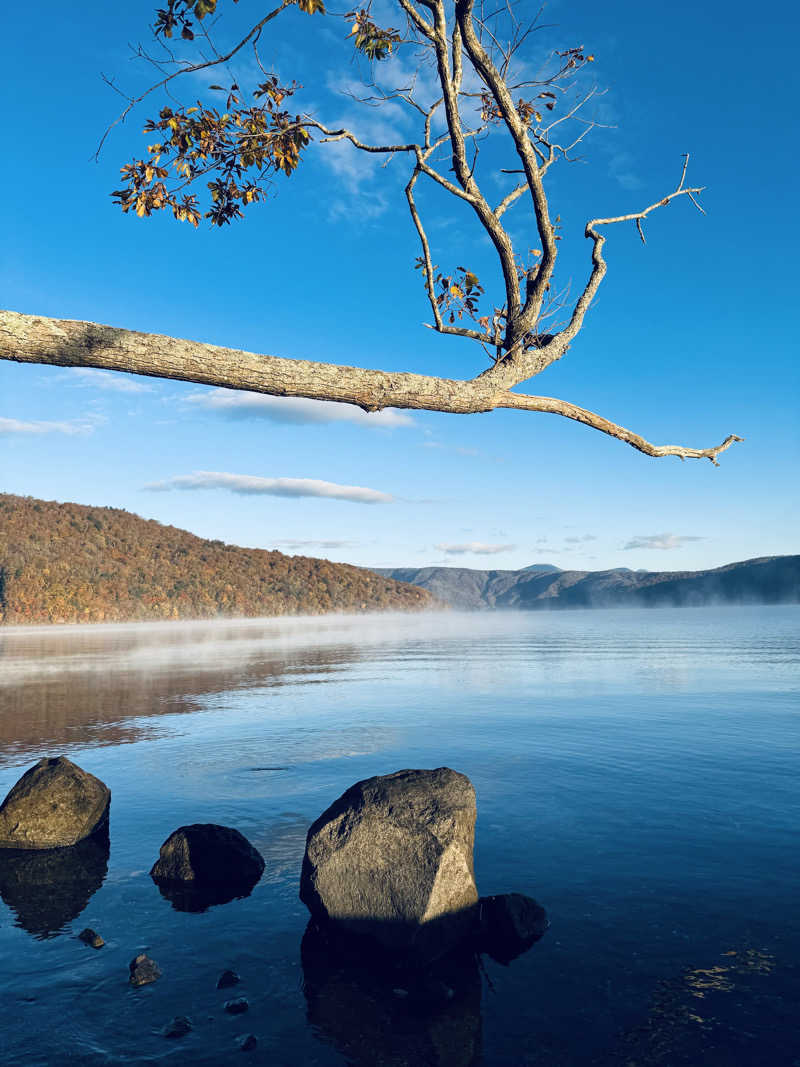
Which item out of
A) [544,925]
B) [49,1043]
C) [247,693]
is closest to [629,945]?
[544,925]

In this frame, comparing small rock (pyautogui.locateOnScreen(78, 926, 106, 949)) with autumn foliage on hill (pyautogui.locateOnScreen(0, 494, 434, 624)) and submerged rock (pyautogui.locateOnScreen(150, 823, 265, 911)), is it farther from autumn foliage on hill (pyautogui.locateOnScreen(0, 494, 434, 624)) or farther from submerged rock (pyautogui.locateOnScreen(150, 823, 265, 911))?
autumn foliage on hill (pyautogui.locateOnScreen(0, 494, 434, 624))

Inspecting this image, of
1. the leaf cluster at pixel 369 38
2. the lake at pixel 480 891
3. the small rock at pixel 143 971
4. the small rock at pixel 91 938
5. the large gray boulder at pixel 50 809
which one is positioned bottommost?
the lake at pixel 480 891

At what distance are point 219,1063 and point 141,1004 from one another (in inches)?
55.6

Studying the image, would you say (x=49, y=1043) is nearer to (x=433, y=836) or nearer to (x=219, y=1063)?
(x=219, y=1063)

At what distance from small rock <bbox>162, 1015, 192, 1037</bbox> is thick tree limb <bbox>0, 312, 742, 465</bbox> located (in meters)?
6.17

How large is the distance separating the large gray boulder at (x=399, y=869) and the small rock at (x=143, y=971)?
2032 millimetres

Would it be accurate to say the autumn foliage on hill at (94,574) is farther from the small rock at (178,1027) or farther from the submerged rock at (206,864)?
the small rock at (178,1027)

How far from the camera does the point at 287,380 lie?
5859 millimetres

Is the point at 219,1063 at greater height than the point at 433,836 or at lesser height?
lesser

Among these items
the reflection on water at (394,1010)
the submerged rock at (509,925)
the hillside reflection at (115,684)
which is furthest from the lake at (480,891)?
the hillside reflection at (115,684)

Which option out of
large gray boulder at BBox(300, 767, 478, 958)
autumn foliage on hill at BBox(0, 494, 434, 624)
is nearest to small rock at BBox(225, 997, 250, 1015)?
large gray boulder at BBox(300, 767, 478, 958)

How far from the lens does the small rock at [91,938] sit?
833 cm

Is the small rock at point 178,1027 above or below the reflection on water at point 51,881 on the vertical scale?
above

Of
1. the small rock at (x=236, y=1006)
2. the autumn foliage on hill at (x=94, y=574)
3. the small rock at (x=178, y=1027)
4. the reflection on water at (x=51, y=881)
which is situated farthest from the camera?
the autumn foliage on hill at (x=94, y=574)
